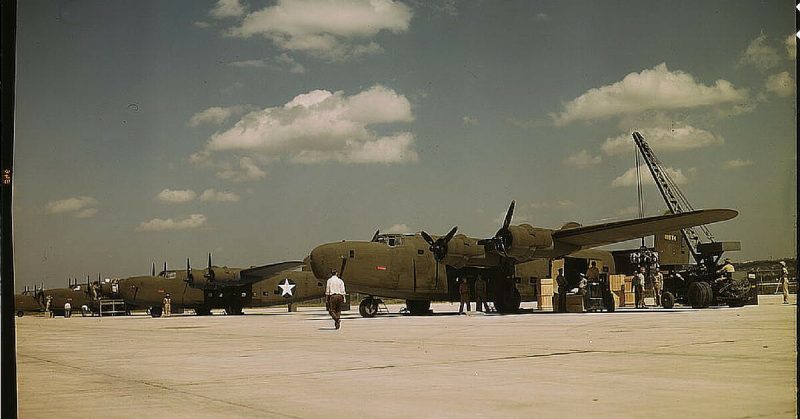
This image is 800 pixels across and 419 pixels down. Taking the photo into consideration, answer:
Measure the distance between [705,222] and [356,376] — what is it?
19.9m

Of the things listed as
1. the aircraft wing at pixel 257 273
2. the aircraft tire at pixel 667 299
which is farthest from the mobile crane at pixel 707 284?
the aircraft wing at pixel 257 273

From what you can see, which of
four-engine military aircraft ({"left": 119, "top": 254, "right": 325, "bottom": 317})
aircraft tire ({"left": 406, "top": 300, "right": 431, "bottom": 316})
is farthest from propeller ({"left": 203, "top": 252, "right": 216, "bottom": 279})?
aircraft tire ({"left": 406, "top": 300, "right": 431, "bottom": 316})

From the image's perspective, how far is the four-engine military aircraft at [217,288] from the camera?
42.1 metres

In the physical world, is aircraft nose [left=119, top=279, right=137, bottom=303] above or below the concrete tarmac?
below

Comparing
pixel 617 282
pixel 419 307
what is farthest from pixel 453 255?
pixel 617 282

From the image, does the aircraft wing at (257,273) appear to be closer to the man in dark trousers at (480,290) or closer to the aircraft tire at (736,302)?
the man in dark trousers at (480,290)

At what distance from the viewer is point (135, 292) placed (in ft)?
141

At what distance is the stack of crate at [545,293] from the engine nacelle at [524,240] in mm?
5752

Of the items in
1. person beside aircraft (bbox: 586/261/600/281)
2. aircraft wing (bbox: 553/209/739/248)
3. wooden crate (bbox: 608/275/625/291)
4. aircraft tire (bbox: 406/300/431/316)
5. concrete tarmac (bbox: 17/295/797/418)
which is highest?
aircraft wing (bbox: 553/209/739/248)

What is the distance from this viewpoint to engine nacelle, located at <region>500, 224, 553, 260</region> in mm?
25531

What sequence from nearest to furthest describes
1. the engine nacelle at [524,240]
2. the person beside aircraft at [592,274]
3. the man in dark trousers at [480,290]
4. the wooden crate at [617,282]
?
the engine nacelle at [524,240]
the man in dark trousers at [480,290]
the person beside aircraft at [592,274]
the wooden crate at [617,282]

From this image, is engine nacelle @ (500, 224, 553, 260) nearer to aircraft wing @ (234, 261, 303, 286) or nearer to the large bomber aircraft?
the large bomber aircraft

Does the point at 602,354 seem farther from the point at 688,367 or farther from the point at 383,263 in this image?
the point at 383,263

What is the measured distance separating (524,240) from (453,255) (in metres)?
2.55
